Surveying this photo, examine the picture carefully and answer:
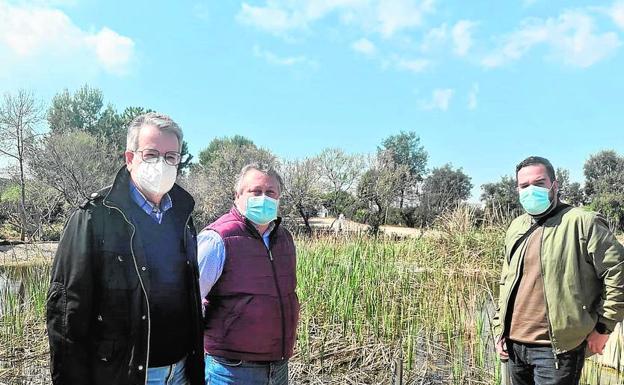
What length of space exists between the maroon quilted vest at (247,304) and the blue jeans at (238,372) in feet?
0.09

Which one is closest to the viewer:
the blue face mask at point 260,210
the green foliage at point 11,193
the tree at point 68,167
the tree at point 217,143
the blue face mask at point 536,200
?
the blue face mask at point 260,210

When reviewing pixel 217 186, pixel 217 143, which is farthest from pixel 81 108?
pixel 217 186

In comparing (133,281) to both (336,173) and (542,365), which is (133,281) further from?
(336,173)

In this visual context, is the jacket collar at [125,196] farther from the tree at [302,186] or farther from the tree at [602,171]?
the tree at [602,171]

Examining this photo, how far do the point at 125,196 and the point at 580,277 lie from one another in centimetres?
193

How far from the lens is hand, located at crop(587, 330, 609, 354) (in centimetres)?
213

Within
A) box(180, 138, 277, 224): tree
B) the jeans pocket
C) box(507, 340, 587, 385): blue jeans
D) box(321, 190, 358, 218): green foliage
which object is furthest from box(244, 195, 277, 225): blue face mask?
box(321, 190, 358, 218): green foliage

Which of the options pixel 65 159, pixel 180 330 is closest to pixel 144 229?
pixel 180 330

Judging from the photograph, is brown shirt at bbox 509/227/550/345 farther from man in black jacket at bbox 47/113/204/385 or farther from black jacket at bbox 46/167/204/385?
black jacket at bbox 46/167/204/385

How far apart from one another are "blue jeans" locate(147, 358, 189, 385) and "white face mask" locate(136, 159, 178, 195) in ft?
1.93

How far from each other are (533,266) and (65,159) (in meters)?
20.8

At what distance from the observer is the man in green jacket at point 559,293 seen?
210 cm

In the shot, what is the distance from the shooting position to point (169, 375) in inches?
63.0

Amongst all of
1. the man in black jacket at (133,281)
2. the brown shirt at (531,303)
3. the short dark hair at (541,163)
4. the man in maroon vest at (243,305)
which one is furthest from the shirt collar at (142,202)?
the short dark hair at (541,163)
